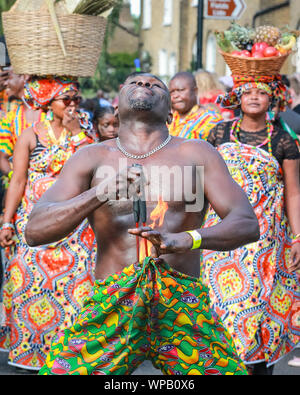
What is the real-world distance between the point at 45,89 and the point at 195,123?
184cm

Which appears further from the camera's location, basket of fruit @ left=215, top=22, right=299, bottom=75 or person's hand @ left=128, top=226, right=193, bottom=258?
basket of fruit @ left=215, top=22, right=299, bottom=75

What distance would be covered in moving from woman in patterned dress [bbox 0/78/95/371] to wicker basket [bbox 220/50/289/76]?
1232 millimetres

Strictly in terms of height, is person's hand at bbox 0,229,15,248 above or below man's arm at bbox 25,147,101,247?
below

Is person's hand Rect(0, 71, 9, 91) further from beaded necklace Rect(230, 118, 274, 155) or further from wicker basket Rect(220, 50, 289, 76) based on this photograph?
beaded necklace Rect(230, 118, 274, 155)

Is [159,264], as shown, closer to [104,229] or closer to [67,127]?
[104,229]

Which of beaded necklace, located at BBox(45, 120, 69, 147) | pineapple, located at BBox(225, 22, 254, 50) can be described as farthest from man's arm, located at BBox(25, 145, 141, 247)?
pineapple, located at BBox(225, 22, 254, 50)

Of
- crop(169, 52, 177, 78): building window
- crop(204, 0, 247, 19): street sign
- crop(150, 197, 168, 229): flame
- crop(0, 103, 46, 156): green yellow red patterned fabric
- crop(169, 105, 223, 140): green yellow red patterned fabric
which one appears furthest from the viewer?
crop(169, 52, 177, 78): building window

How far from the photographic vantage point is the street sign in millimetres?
10883

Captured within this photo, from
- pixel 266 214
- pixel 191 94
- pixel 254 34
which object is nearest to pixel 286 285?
pixel 266 214

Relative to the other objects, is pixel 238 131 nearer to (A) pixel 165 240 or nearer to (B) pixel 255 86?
(B) pixel 255 86

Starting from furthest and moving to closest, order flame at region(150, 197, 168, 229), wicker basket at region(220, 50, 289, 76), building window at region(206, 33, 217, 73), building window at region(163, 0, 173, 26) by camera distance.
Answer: building window at region(163, 0, 173, 26), building window at region(206, 33, 217, 73), wicker basket at region(220, 50, 289, 76), flame at region(150, 197, 168, 229)

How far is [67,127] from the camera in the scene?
6.46 metres

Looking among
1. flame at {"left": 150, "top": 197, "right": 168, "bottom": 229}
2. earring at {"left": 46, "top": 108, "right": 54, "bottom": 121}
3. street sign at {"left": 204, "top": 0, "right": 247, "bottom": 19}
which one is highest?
flame at {"left": 150, "top": 197, "right": 168, "bottom": 229}

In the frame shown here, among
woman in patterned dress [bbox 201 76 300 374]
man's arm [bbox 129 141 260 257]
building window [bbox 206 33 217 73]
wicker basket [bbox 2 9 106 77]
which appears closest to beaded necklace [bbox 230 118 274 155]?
woman in patterned dress [bbox 201 76 300 374]
